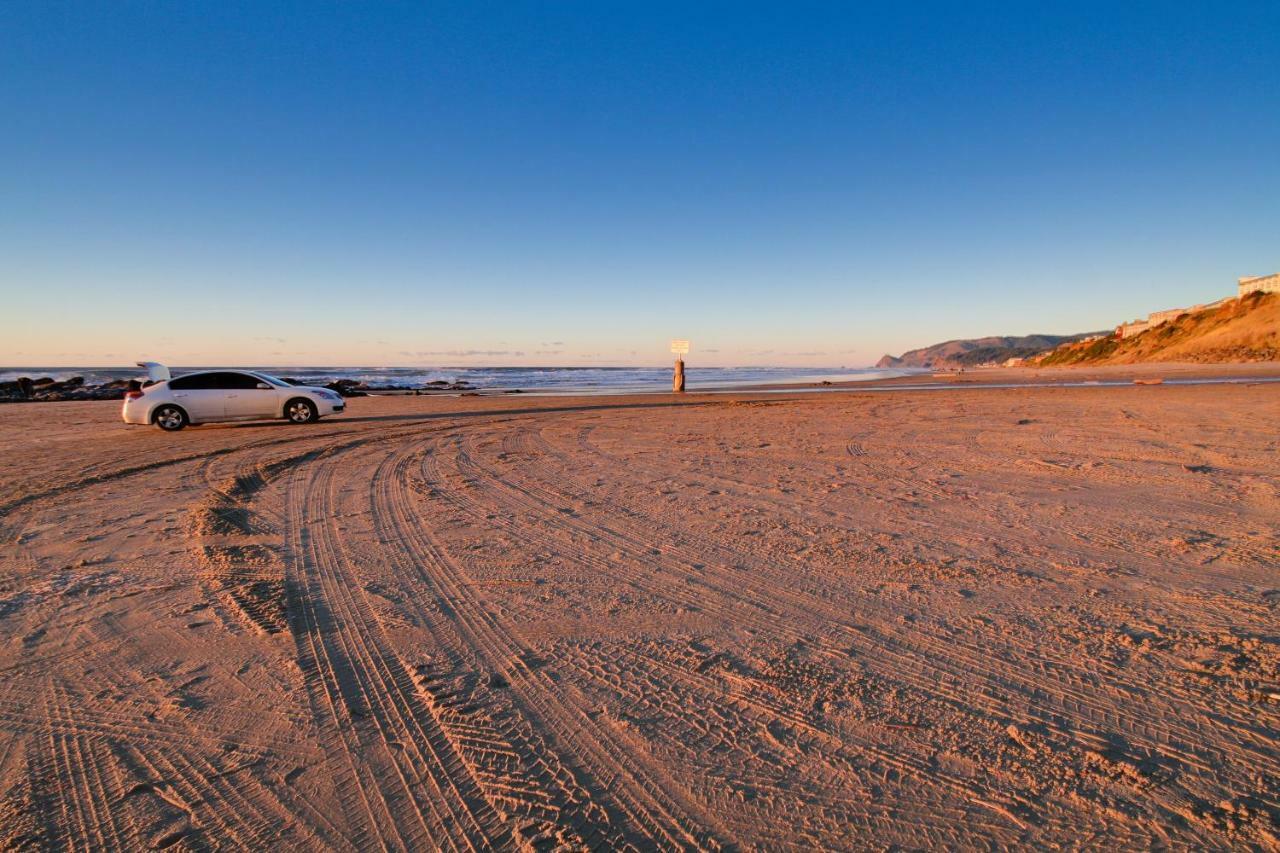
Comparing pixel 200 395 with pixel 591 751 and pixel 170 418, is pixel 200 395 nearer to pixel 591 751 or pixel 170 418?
pixel 170 418

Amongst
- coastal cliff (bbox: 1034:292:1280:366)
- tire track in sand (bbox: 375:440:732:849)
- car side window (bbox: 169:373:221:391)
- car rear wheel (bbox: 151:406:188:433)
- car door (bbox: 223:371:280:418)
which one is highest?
coastal cliff (bbox: 1034:292:1280:366)

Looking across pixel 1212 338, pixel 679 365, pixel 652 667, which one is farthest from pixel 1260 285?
pixel 652 667

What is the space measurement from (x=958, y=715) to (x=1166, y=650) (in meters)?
1.30

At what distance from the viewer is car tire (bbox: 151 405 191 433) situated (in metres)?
12.6

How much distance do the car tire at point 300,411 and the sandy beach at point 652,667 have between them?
→ 26.2 ft

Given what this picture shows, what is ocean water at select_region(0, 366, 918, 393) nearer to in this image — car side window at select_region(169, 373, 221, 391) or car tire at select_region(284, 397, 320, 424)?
car tire at select_region(284, 397, 320, 424)

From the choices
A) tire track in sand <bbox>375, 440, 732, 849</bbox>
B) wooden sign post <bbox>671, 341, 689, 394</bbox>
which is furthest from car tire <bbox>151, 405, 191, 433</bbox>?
wooden sign post <bbox>671, 341, 689, 394</bbox>

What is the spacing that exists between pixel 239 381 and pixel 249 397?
465 millimetres

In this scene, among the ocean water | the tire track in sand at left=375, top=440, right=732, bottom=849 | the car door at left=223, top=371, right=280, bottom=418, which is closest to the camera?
the tire track in sand at left=375, top=440, right=732, bottom=849

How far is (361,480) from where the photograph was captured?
7156 millimetres

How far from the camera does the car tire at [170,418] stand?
12.6m

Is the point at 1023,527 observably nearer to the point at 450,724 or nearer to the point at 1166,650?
the point at 1166,650

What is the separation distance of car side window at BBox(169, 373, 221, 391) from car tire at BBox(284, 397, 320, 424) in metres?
1.49

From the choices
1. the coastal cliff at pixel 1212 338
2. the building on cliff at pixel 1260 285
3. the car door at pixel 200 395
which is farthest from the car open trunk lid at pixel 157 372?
the building on cliff at pixel 1260 285
